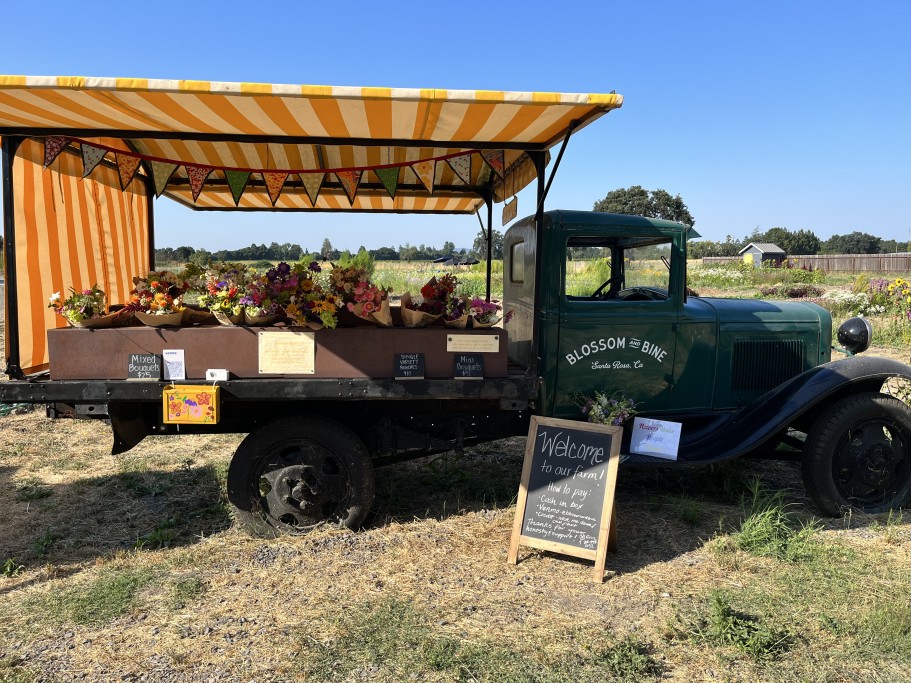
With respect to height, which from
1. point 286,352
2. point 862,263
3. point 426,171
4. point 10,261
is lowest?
point 286,352

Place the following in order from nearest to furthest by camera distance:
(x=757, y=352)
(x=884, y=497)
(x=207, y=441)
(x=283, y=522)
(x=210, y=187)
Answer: (x=283, y=522) → (x=884, y=497) → (x=757, y=352) → (x=210, y=187) → (x=207, y=441)

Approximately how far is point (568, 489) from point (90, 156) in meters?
3.69

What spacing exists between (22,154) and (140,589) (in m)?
2.61

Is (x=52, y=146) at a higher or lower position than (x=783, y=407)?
higher

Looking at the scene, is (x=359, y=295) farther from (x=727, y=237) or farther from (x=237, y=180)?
(x=727, y=237)

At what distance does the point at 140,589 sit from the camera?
3111mm

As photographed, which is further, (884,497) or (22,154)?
(884,497)

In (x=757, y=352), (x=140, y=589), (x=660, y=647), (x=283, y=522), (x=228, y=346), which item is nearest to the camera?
(x=660, y=647)

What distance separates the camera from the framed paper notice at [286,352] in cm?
344

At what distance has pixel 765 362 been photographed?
4379 millimetres

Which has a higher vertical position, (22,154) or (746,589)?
(22,154)

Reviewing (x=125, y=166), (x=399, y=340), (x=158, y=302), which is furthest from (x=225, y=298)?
(x=125, y=166)

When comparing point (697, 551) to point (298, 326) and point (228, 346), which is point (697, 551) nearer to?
point (298, 326)

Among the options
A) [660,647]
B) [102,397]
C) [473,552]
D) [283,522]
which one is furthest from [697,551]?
[102,397]
